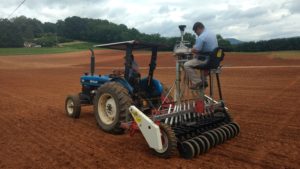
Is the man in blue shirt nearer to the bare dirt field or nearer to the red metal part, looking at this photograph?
the red metal part

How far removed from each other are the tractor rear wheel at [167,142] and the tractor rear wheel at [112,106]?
55.0 inches

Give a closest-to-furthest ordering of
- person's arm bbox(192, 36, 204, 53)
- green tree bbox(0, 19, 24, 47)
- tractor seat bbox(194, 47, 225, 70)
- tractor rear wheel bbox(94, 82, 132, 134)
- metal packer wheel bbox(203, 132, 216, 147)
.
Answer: metal packer wheel bbox(203, 132, 216, 147) < tractor seat bbox(194, 47, 225, 70) < person's arm bbox(192, 36, 204, 53) < tractor rear wheel bbox(94, 82, 132, 134) < green tree bbox(0, 19, 24, 47)

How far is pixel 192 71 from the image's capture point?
7.10 metres

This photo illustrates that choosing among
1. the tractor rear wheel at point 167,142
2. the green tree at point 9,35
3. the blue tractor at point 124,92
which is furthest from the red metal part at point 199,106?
the green tree at point 9,35

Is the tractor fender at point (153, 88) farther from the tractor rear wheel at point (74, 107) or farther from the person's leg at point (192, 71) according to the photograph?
the tractor rear wheel at point (74, 107)

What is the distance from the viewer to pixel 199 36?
705cm

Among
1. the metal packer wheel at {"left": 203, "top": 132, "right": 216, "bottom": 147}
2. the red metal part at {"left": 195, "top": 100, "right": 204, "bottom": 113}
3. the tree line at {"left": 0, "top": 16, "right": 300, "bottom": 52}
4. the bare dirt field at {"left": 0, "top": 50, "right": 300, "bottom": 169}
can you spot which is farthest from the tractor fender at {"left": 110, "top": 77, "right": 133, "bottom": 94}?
the tree line at {"left": 0, "top": 16, "right": 300, "bottom": 52}

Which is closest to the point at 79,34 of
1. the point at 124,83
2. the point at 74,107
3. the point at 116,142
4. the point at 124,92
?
the point at 74,107

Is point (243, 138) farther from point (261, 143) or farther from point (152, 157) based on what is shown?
point (152, 157)

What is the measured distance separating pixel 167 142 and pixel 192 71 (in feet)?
5.69

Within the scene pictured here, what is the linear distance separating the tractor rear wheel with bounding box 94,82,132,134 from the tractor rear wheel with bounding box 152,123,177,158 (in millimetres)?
1398

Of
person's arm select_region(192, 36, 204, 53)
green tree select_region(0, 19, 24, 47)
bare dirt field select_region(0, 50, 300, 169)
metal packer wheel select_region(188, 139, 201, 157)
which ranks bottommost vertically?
bare dirt field select_region(0, 50, 300, 169)

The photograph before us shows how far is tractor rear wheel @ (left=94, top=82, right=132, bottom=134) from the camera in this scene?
24.2ft

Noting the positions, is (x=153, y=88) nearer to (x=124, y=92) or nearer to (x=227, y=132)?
(x=124, y=92)
